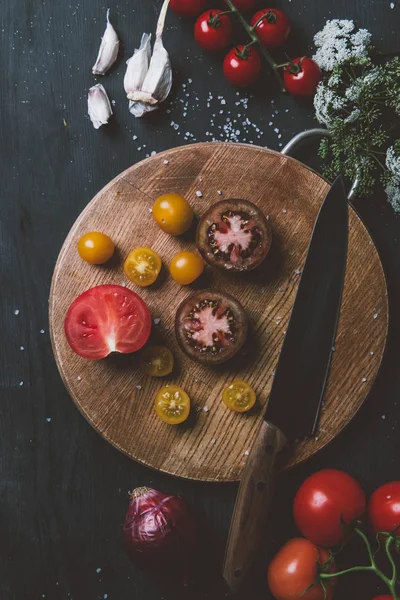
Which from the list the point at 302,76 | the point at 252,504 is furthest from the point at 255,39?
the point at 252,504

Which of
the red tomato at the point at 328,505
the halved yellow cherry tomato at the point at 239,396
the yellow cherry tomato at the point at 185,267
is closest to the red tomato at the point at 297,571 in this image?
the red tomato at the point at 328,505

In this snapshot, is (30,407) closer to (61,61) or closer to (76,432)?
(76,432)

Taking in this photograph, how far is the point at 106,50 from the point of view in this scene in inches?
67.3

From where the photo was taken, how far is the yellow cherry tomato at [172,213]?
1.55 m

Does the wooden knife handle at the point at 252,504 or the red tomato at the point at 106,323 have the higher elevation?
the red tomato at the point at 106,323

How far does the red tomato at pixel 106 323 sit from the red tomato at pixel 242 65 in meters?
0.64

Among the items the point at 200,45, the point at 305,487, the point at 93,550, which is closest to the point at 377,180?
the point at 200,45

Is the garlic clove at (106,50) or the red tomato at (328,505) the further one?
the garlic clove at (106,50)

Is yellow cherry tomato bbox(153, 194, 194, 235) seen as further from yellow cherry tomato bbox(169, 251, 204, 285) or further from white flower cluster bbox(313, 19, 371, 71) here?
white flower cluster bbox(313, 19, 371, 71)

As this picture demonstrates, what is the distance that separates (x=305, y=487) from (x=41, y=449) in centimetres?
70

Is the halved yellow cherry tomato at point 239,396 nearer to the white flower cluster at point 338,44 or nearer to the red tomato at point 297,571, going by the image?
the red tomato at point 297,571

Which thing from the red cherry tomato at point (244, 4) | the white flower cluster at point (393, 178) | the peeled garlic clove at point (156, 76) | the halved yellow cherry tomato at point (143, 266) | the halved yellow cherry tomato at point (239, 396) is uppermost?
the red cherry tomato at point (244, 4)

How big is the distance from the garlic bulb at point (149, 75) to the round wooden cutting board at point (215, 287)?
188 millimetres

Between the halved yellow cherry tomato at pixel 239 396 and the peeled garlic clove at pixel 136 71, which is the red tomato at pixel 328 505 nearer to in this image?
the halved yellow cherry tomato at pixel 239 396
